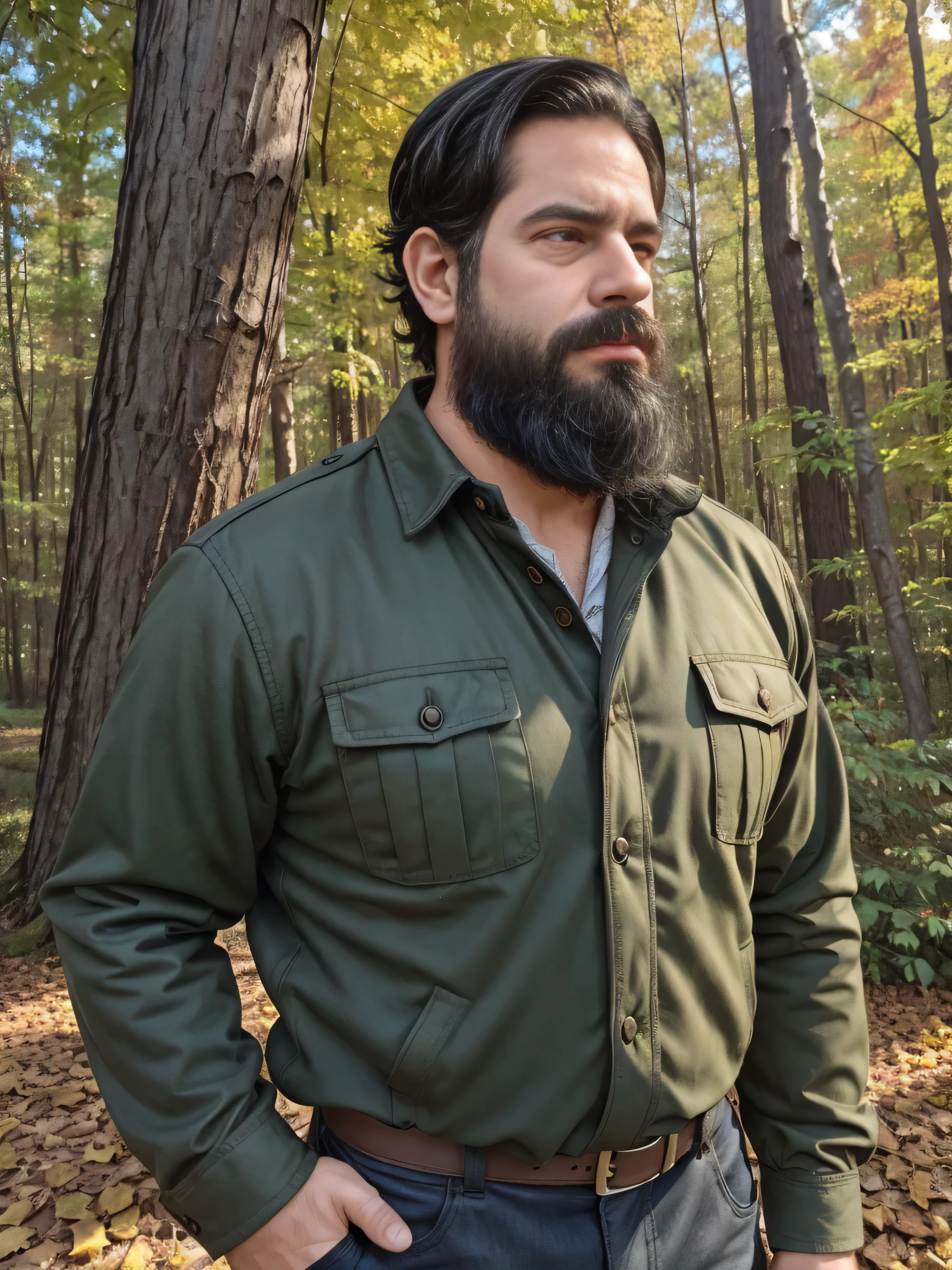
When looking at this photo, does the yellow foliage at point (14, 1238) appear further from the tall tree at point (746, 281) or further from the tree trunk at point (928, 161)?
the tall tree at point (746, 281)

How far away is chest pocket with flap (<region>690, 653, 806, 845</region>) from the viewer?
1.46 meters

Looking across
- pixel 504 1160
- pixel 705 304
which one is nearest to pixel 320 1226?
pixel 504 1160

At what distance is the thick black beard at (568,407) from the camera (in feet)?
5.16

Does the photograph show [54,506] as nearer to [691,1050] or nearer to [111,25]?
[111,25]

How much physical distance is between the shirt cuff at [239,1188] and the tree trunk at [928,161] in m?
8.94

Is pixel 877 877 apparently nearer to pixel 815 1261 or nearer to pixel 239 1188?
pixel 815 1261

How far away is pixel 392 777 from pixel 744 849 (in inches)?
26.5

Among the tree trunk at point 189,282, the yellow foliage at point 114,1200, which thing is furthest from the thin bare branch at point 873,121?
the yellow foliage at point 114,1200

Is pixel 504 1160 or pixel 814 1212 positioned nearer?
pixel 504 1160

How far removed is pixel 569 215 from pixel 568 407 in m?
0.35

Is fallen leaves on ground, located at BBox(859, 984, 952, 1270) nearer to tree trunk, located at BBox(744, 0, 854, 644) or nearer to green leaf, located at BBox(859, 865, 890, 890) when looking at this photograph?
green leaf, located at BBox(859, 865, 890, 890)

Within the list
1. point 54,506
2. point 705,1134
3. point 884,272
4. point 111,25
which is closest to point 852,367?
point 111,25

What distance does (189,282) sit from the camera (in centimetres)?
311

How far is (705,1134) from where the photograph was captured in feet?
4.87
